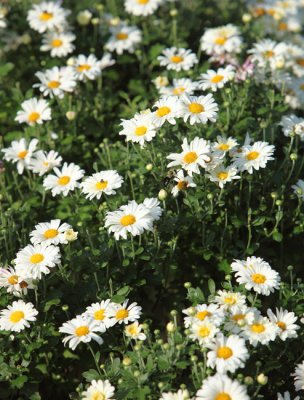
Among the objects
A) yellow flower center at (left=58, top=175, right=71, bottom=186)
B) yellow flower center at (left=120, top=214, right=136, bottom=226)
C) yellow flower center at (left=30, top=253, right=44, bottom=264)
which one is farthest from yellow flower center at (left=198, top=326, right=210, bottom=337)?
yellow flower center at (left=58, top=175, right=71, bottom=186)

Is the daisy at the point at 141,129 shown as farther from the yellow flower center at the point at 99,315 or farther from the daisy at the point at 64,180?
the yellow flower center at the point at 99,315

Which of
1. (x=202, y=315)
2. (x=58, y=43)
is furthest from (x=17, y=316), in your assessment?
(x=58, y=43)

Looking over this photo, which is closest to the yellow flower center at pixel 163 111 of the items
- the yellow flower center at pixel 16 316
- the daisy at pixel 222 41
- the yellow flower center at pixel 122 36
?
the yellow flower center at pixel 16 316

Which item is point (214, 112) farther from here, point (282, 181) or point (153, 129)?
point (282, 181)

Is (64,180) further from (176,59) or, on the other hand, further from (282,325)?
(282,325)

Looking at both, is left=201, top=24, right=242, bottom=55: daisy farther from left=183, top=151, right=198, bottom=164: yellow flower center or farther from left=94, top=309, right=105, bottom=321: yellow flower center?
left=94, top=309, right=105, bottom=321: yellow flower center

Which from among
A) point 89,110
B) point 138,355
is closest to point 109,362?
point 138,355
